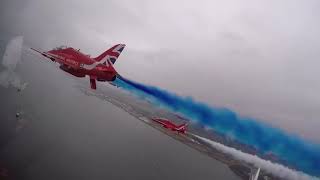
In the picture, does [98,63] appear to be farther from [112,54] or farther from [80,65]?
[80,65]

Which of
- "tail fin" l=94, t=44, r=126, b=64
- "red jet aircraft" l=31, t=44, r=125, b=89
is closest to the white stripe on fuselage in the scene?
"red jet aircraft" l=31, t=44, r=125, b=89

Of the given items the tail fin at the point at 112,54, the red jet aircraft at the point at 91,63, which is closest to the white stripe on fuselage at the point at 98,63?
the red jet aircraft at the point at 91,63

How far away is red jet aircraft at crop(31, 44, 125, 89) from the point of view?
79.2ft

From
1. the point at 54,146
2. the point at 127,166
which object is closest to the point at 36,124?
the point at 54,146

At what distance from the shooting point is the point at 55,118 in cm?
19788

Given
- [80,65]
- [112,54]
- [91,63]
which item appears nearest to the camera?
[91,63]

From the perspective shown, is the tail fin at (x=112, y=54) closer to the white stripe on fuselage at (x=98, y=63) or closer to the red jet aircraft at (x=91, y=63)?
the red jet aircraft at (x=91, y=63)

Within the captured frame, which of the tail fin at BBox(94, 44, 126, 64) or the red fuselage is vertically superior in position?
the tail fin at BBox(94, 44, 126, 64)

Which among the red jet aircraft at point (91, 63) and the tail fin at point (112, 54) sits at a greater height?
the tail fin at point (112, 54)

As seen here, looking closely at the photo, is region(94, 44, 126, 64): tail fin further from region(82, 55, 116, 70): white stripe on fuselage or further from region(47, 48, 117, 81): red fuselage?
region(47, 48, 117, 81): red fuselage

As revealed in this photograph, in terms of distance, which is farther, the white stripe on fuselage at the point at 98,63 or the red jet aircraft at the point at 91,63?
the white stripe on fuselage at the point at 98,63

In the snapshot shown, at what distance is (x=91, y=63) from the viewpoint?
81.1 ft

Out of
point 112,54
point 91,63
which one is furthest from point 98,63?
point 112,54

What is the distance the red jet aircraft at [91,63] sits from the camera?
950 inches
